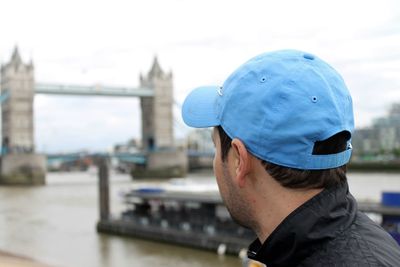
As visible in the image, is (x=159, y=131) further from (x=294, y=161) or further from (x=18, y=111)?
(x=294, y=161)

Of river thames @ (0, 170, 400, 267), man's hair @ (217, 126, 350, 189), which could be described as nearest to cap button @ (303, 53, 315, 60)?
man's hair @ (217, 126, 350, 189)

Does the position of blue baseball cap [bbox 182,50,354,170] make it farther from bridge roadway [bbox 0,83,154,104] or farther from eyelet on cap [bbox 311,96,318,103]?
bridge roadway [bbox 0,83,154,104]

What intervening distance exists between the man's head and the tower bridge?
39.2 metres

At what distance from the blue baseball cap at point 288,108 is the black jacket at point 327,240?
0.19 feet

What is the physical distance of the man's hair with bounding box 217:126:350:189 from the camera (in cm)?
76

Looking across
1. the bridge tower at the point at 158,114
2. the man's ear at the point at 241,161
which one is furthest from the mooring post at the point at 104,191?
the bridge tower at the point at 158,114

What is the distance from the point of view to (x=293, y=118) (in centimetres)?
Answer: 75

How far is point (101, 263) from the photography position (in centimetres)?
1158

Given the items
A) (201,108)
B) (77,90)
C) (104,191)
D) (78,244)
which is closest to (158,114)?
(77,90)

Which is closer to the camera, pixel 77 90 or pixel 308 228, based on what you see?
pixel 308 228

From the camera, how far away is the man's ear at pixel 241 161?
0.78m

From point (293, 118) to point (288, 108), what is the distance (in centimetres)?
1

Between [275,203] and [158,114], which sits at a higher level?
[275,203]

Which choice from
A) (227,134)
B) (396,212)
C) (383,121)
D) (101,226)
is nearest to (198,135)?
(383,121)
